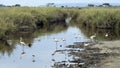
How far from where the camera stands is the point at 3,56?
29781 millimetres

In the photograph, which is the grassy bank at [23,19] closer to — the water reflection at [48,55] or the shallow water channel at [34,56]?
the water reflection at [48,55]

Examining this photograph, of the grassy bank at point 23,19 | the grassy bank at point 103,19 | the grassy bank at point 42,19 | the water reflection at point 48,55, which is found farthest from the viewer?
the grassy bank at point 103,19

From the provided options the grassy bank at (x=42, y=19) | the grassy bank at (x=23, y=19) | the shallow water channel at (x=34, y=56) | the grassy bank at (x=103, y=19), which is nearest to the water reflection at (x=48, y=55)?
the shallow water channel at (x=34, y=56)

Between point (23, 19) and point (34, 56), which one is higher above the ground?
point (23, 19)

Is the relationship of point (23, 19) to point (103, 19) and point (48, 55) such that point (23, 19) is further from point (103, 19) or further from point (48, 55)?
point (48, 55)

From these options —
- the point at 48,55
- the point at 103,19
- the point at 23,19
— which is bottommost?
the point at 48,55

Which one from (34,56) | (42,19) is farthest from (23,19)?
(34,56)

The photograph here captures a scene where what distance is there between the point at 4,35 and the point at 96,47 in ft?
34.6

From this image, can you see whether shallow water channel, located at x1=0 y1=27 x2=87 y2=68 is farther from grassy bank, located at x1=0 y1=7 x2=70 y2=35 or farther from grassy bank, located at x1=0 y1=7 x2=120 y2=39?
grassy bank, located at x1=0 y1=7 x2=120 y2=39

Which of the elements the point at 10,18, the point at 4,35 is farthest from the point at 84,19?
the point at 4,35

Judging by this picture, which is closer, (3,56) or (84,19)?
(3,56)

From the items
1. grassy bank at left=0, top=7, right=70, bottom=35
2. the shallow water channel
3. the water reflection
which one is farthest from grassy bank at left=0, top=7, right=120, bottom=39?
the shallow water channel

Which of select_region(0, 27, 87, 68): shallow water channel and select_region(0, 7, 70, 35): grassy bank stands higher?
select_region(0, 7, 70, 35): grassy bank

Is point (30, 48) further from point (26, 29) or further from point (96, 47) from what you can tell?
point (26, 29)
